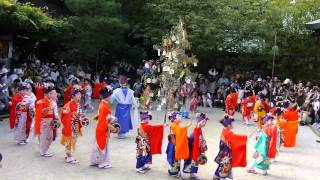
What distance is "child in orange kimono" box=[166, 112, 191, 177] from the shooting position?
899cm

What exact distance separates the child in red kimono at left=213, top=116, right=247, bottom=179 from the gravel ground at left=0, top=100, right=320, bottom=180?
671 mm

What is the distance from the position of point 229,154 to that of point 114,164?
2.66 metres

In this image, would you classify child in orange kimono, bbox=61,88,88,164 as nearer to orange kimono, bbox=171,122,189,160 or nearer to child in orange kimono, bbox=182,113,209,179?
orange kimono, bbox=171,122,189,160

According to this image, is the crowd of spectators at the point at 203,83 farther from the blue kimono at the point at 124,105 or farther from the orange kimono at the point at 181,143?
the orange kimono at the point at 181,143

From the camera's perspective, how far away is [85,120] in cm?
1033

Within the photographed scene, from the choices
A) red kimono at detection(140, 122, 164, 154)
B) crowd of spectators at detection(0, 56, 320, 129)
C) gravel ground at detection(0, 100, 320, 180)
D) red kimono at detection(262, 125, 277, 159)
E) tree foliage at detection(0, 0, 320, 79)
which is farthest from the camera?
tree foliage at detection(0, 0, 320, 79)

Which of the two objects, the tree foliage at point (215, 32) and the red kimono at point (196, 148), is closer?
the red kimono at point (196, 148)

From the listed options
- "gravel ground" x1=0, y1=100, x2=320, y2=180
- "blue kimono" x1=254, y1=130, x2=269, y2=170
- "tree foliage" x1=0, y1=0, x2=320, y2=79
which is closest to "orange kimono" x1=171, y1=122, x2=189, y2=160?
"gravel ground" x1=0, y1=100, x2=320, y2=180

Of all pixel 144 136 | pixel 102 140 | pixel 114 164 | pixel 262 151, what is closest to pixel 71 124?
pixel 102 140

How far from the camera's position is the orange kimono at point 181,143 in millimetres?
8977

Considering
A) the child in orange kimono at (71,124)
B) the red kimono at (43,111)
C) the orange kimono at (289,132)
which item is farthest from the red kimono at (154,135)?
the orange kimono at (289,132)

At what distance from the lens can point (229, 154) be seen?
29.6 feet

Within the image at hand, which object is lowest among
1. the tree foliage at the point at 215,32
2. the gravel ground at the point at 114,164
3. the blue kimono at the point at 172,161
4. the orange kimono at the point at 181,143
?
the gravel ground at the point at 114,164

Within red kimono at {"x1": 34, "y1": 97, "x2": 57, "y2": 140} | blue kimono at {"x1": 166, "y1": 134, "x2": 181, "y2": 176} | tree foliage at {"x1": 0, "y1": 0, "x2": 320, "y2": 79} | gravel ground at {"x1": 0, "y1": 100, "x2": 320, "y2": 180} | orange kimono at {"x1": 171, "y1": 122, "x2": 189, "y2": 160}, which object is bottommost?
gravel ground at {"x1": 0, "y1": 100, "x2": 320, "y2": 180}
